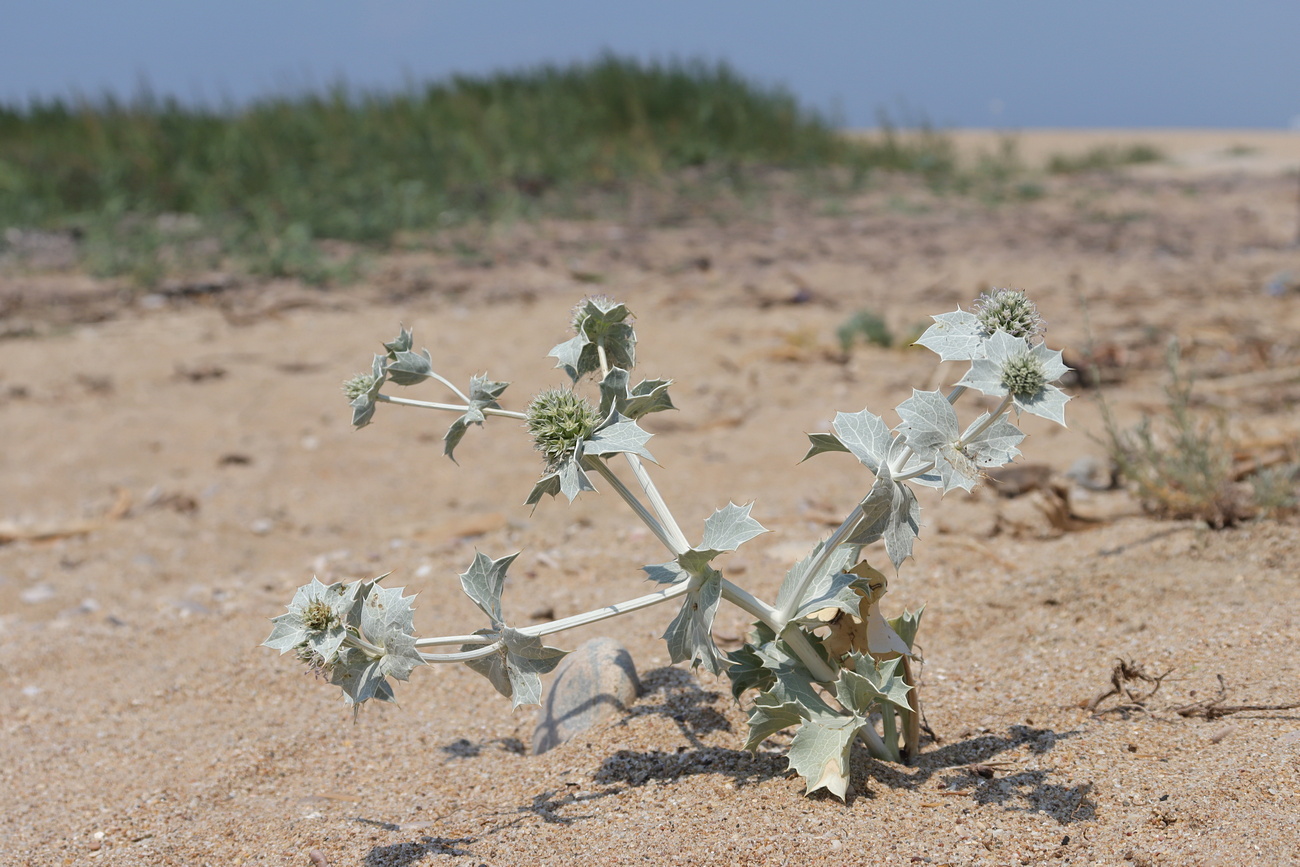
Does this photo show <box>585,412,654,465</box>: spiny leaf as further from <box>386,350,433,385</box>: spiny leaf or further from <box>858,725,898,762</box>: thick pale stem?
<box>858,725,898,762</box>: thick pale stem

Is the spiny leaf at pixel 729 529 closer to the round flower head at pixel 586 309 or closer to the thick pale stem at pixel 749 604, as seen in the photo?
the thick pale stem at pixel 749 604

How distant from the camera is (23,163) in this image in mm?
9039

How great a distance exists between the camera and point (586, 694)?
94.4 inches

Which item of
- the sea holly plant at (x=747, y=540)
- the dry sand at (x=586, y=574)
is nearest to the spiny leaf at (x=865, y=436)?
the sea holly plant at (x=747, y=540)

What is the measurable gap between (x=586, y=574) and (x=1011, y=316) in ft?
6.50

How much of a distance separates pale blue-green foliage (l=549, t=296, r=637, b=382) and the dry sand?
851 millimetres

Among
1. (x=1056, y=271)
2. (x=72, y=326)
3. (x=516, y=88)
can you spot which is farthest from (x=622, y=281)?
(x=516, y=88)

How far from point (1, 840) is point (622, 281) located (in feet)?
17.9

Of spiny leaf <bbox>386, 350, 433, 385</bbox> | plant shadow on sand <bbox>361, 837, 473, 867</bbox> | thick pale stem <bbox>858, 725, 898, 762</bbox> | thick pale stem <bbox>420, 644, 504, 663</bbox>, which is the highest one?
spiny leaf <bbox>386, 350, 433, 385</bbox>

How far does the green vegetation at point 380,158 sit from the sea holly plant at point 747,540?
18.3 feet

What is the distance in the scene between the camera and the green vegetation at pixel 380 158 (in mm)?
7891

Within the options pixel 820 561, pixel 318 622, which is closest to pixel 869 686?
pixel 820 561

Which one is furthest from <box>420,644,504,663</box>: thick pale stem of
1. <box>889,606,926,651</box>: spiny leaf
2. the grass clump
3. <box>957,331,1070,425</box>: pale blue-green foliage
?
the grass clump

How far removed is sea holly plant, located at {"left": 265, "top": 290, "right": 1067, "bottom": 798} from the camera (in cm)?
164
